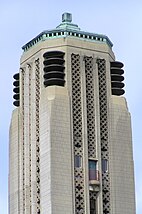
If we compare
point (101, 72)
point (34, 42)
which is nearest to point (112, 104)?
point (101, 72)

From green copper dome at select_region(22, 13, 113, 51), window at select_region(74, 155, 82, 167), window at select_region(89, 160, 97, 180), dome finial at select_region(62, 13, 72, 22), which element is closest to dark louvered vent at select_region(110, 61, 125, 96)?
green copper dome at select_region(22, 13, 113, 51)

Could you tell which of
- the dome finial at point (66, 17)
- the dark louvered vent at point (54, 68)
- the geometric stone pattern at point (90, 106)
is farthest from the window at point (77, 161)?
the dome finial at point (66, 17)

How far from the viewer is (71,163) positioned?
72500mm

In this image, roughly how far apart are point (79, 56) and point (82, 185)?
9.42m

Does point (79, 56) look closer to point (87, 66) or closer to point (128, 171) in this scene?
point (87, 66)

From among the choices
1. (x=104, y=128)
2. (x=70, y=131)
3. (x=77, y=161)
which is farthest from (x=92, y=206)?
(x=104, y=128)

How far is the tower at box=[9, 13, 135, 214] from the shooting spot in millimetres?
72250

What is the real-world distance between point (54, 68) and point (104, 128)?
5521 mm

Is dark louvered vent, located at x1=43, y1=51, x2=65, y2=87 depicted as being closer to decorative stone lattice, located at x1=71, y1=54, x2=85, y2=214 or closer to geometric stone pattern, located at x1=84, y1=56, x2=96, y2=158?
decorative stone lattice, located at x1=71, y1=54, x2=85, y2=214

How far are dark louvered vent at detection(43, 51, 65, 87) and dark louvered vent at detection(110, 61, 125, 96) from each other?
4.08 m

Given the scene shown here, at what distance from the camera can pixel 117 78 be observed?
76812mm

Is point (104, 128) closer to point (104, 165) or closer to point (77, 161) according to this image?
point (104, 165)

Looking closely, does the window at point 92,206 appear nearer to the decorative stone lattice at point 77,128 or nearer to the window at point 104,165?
the decorative stone lattice at point 77,128

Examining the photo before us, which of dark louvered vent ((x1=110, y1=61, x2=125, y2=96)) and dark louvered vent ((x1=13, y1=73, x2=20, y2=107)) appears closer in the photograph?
dark louvered vent ((x1=110, y1=61, x2=125, y2=96))
